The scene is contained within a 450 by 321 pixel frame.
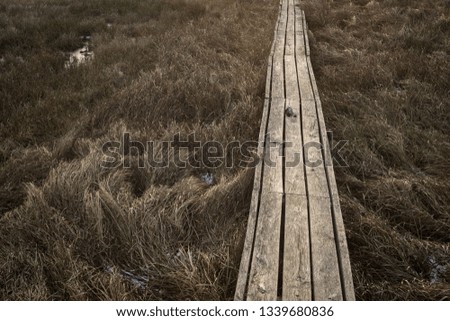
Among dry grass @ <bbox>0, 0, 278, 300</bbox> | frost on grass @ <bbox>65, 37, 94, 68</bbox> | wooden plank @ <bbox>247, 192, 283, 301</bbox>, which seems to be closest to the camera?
wooden plank @ <bbox>247, 192, 283, 301</bbox>

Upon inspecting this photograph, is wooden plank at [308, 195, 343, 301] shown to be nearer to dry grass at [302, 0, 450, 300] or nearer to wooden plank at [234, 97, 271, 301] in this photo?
dry grass at [302, 0, 450, 300]

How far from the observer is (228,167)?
3150mm

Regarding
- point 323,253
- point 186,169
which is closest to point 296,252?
point 323,253

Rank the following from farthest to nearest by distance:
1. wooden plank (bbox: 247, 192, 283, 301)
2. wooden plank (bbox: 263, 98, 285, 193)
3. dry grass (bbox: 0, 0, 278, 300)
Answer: wooden plank (bbox: 263, 98, 285, 193) < dry grass (bbox: 0, 0, 278, 300) < wooden plank (bbox: 247, 192, 283, 301)

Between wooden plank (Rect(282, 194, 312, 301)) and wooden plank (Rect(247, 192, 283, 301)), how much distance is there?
6cm

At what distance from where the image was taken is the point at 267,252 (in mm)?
2018

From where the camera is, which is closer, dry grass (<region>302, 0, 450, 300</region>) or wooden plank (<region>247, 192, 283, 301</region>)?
wooden plank (<region>247, 192, 283, 301</region>)

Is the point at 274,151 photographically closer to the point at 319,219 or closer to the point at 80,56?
the point at 319,219

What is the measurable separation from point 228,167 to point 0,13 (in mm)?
8827

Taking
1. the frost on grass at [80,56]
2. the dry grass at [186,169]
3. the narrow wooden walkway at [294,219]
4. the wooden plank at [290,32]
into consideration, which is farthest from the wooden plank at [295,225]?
the frost on grass at [80,56]

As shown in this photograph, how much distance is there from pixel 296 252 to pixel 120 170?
5.80 ft

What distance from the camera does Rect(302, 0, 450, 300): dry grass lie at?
2163mm

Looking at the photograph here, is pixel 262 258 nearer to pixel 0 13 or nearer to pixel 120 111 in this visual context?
pixel 120 111

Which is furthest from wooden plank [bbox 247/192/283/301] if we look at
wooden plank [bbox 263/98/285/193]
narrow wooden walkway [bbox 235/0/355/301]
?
wooden plank [bbox 263/98/285/193]
